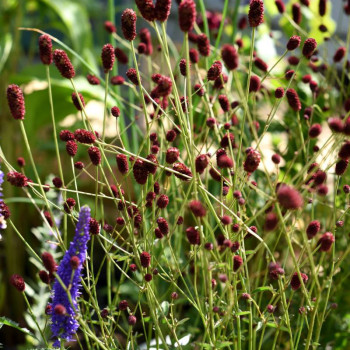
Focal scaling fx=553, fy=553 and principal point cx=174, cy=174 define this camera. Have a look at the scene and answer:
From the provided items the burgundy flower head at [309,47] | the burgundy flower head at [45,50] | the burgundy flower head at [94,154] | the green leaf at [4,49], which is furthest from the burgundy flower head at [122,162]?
the green leaf at [4,49]

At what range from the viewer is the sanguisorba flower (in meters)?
0.56

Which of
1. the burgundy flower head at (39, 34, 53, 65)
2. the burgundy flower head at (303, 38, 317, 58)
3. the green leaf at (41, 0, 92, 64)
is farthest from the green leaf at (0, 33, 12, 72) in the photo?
the burgundy flower head at (303, 38, 317, 58)

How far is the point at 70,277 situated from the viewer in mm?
583

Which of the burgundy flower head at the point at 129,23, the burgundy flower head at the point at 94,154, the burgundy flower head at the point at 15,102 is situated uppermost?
the burgundy flower head at the point at 129,23

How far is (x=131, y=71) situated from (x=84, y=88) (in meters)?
0.78

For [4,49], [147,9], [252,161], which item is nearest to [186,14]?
[147,9]

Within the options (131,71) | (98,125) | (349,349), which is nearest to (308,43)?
(131,71)

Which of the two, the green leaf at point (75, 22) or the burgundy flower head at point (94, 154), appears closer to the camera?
the burgundy flower head at point (94, 154)

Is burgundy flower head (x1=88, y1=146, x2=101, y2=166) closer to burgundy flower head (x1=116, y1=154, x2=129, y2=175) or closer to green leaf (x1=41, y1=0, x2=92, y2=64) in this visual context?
burgundy flower head (x1=116, y1=154, x2=129, y2=175)

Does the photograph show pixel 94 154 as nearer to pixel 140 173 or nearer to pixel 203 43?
pixel 140 173

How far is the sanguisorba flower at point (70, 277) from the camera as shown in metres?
0.56

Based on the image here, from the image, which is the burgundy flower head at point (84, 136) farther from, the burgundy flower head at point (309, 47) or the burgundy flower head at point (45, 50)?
the burgundy flower head at point (309, 47)

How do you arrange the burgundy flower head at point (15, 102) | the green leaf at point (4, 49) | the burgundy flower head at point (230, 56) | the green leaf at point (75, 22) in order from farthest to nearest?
the green leaf at point (75, 22) < the green leaf at point (4, 49) < the burgundy flower head at point (15, 102) < the burgundy flower head at point (230, 56)

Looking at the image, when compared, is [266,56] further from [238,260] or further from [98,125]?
[98,125]
